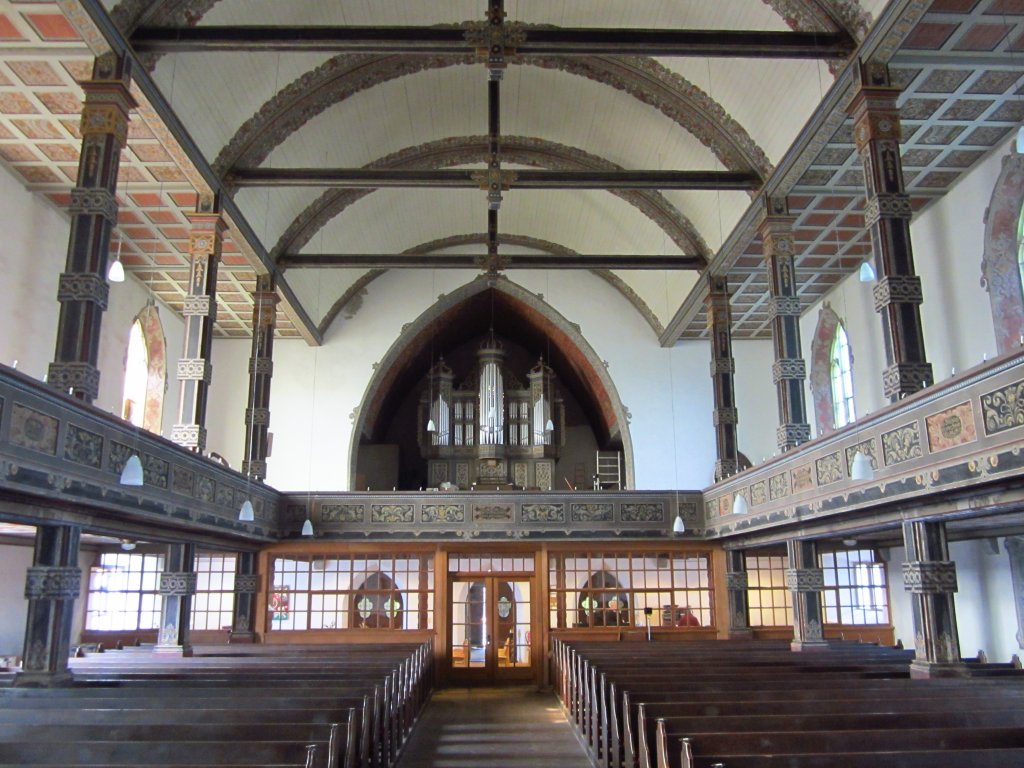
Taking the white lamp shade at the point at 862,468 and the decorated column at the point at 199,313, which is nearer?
the white lamp shade at the point at 862,468

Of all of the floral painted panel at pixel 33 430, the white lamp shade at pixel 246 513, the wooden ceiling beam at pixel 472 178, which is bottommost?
the white lamp shade at pixel 246 513

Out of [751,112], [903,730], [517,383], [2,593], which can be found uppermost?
[751,112]

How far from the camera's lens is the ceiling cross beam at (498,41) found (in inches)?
430

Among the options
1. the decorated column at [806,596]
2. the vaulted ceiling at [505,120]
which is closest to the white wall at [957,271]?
the vaulted ceiling at [505,120]

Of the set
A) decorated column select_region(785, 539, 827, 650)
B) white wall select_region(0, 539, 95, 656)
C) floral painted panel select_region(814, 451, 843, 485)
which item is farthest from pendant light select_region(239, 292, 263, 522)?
floral painted panel select_region(814, 451, 843, 485)

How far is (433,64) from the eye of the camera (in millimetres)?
15578

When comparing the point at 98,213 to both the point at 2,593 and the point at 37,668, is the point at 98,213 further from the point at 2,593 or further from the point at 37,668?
the point at 2,593

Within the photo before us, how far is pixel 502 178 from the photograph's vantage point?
47.6 ft

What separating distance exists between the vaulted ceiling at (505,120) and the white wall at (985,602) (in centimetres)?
645

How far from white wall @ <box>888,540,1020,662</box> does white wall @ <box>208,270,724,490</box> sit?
7.37m

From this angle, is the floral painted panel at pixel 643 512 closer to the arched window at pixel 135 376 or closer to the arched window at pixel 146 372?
the arched window at pixel 146 372

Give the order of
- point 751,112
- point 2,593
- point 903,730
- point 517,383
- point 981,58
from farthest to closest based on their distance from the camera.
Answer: point 517,383 → point 2,593 → point 751,112 → point 981,58 → point 903,730

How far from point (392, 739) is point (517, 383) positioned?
51.5 ft

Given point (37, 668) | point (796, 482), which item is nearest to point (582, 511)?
point (796, 482)
